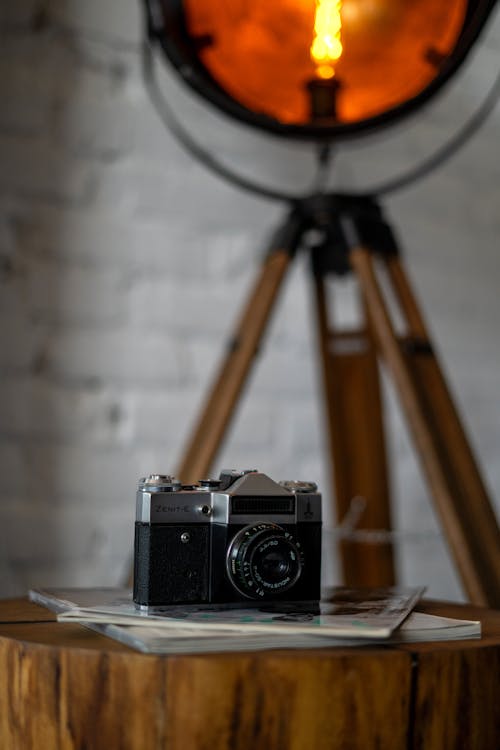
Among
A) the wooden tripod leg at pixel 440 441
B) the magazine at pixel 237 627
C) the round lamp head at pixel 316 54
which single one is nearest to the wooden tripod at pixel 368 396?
the wooden tripod leg at pixel 440 441

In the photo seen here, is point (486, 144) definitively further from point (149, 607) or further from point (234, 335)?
point (149, 607)

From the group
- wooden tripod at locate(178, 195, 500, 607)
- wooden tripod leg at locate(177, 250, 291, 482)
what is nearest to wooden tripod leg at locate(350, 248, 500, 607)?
wooden tripod at locate(178, 195, 500, 607)

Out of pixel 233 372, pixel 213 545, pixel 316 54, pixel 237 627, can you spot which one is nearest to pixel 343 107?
pixel 316 54

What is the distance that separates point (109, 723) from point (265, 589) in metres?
0.20

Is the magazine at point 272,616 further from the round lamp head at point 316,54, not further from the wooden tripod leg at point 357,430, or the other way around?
the round lamp head at point 316,54

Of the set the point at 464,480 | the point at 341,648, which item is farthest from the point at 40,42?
the point at 341,648

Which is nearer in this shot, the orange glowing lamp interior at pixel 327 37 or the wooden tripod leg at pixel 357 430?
the orange glowing lamp interior at pixel 327 37

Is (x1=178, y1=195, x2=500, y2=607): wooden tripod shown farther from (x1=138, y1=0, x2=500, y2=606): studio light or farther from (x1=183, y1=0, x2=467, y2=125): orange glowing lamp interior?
(x1=183, y1=0, x2=467, y2=125): orange glowing lamp interior

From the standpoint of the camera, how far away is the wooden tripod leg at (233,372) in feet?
3.83

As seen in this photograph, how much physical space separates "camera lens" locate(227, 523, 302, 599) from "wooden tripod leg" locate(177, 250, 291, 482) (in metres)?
0.32

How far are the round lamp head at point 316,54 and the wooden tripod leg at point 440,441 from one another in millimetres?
195

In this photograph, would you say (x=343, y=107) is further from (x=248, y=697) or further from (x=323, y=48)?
(x=248, y=697)

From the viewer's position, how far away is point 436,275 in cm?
168

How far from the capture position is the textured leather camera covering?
820mm
